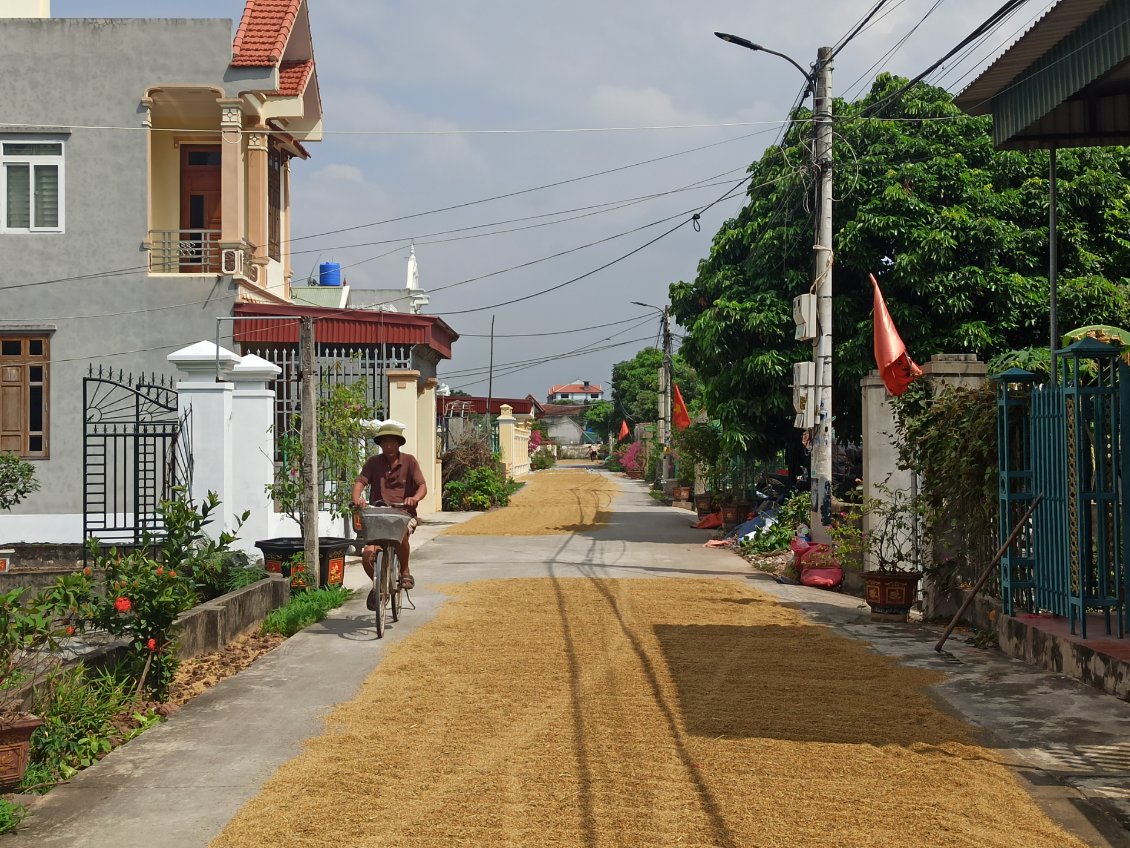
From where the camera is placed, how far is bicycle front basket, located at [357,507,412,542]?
32.9 feet

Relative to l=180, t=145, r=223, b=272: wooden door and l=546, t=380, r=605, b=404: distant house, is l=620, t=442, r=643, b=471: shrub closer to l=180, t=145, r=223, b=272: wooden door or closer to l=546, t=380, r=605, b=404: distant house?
l=180, t=145, r=223, b=272: wooden door

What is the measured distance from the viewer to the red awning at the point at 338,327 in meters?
19.9

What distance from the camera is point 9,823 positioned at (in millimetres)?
4895

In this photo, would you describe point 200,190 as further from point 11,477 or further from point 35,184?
point 11,477

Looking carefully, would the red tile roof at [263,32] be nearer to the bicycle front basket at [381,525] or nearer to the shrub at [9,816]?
the bicycle front basket at [381,525]

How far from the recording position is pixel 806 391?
1612 cm

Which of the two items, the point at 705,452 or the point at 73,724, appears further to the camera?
the point at 705,452

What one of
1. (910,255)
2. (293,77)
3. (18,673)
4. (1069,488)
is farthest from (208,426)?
(293,77)

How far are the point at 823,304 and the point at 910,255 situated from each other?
2796mm

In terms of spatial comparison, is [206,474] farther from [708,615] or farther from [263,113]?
[263,113]

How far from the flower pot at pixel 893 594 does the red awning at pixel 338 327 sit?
11.6 meters

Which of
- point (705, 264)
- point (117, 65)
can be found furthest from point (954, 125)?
point (117, 65)

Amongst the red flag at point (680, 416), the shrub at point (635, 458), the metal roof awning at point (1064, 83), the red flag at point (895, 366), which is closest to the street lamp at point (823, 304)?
the red flag at point (895, 366)

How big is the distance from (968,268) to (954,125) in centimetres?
326
